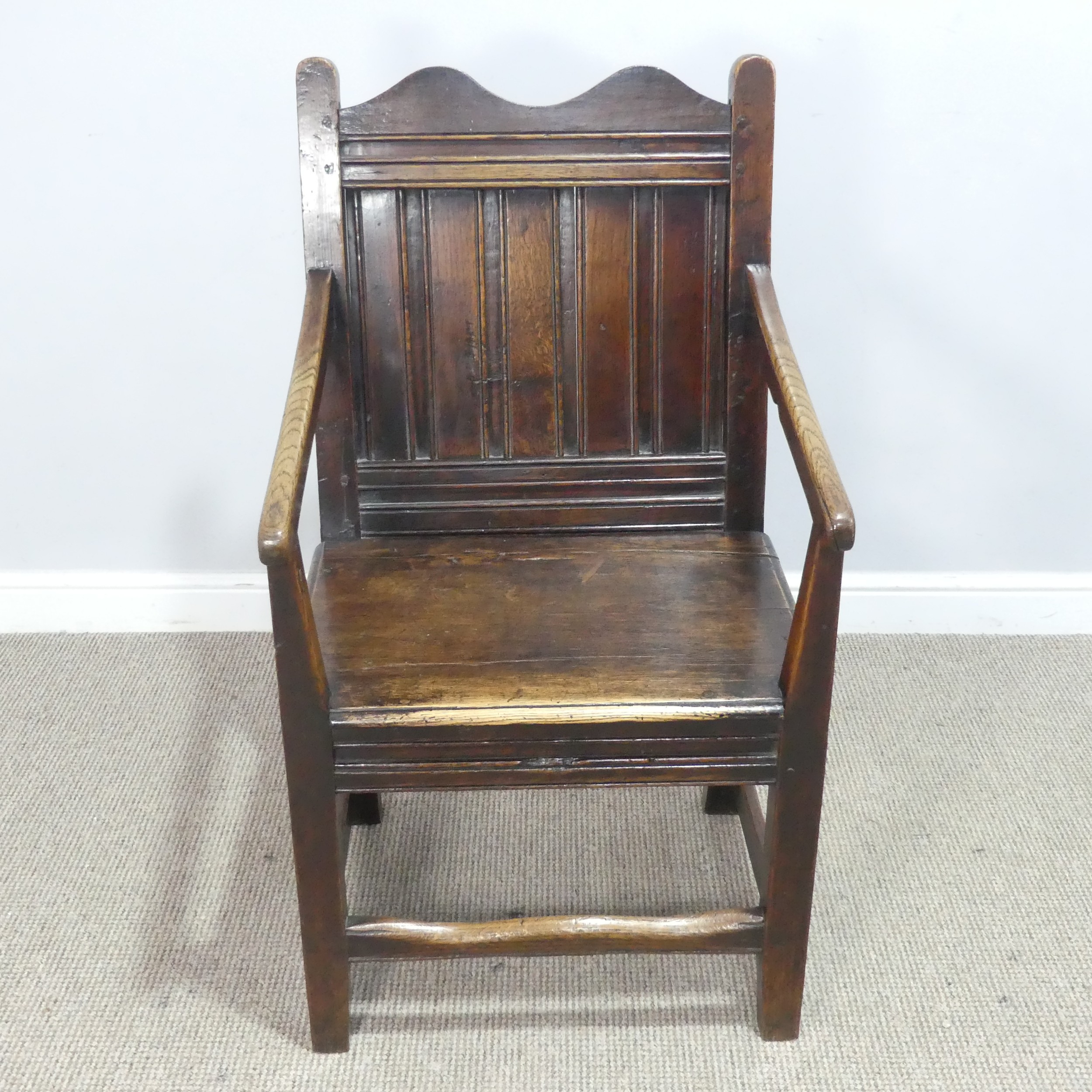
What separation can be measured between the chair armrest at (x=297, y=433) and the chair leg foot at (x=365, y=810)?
53 cm

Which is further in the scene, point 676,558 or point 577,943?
point 676,558

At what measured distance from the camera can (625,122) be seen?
4.54ft

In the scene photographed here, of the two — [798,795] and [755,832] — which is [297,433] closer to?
[798,795]

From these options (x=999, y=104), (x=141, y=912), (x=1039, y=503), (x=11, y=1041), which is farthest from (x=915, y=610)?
(x=11, y=1041)

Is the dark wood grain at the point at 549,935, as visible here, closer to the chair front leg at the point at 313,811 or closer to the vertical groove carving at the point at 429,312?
Result: the chair front leg at the point at 313,811

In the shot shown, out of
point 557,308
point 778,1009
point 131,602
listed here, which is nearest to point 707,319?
point 557,308

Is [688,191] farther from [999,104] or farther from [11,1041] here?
[11,1041]

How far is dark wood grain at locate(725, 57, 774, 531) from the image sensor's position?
1356 mm

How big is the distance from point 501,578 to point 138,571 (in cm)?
94

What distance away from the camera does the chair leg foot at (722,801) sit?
5.45 ft

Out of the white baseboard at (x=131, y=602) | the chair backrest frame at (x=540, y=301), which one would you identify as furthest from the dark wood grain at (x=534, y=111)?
the white baseboard at (x=131, y=602)

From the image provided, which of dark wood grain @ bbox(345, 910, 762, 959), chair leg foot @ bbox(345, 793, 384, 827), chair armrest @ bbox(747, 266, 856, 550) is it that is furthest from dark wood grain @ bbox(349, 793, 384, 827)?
chair armrest @ bbox(747, 266, 856, 550)

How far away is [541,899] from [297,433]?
Result: 0.68 metres

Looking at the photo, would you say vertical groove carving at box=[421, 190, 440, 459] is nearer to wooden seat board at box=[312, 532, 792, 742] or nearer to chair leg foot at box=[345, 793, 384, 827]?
wooden seat board at box=[312, 532, 792, 742]
